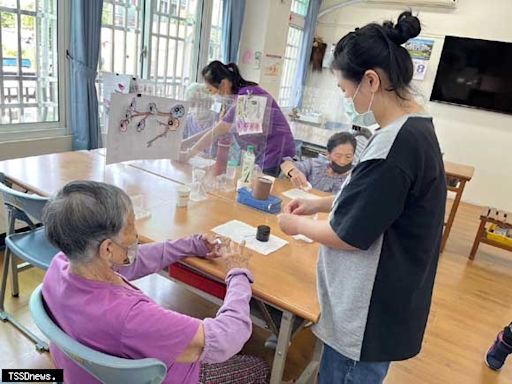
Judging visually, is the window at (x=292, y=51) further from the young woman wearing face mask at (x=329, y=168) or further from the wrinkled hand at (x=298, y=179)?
the wrinkled hand at (x=298, y=179)

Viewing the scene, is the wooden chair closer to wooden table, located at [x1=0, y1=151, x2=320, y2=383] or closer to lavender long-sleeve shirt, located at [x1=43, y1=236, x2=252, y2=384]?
wooden table, located at [x1=0, y1=151, x2=320, y2=383]

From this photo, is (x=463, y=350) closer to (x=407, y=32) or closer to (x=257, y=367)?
(x=257, y=367)

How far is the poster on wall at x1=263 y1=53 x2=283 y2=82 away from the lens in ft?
15.9

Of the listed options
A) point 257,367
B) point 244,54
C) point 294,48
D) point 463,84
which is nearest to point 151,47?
point 244,54

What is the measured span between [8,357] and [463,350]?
93.4 inches

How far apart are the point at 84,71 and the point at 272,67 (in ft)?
8.85

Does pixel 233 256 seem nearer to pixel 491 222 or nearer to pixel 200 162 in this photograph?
pixel 200 162

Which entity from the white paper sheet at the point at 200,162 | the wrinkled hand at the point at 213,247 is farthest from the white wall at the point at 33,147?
the wrinkled hand at the point at 213,247

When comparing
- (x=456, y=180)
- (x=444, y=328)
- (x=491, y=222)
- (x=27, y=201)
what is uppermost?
(x=27, y=201)

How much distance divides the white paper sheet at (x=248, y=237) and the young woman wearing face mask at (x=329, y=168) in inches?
28.8

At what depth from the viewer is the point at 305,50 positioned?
5.82 m

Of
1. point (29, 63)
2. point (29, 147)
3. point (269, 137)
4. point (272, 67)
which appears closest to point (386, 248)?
point (269, 137)

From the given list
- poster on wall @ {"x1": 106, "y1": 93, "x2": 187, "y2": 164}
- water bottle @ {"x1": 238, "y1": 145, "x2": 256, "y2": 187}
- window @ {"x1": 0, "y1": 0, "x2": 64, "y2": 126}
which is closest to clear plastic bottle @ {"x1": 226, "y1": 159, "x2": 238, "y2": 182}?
water bottle @ {"x1": 238, "y1": 145, "x2": 256, "y2": 187}

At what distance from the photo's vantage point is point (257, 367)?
1.41m
